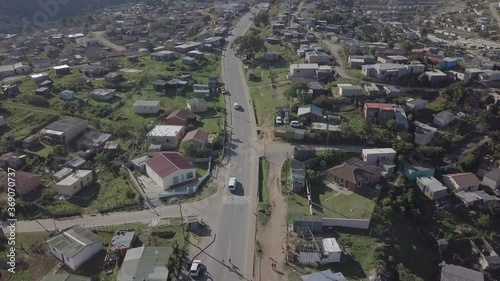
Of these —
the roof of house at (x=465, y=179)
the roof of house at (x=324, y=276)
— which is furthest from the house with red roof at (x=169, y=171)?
the roof of house at (x=465, y=179)

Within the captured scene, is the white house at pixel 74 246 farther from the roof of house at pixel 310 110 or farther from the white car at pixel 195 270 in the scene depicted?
the roof of house at pixel 310 110

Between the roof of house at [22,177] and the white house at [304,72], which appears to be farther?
the white house at [304,72]

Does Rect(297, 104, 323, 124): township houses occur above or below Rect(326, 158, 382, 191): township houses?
above

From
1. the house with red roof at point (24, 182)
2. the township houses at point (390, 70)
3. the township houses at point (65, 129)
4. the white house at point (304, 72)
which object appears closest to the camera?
the house with red roof at point (24, 182)

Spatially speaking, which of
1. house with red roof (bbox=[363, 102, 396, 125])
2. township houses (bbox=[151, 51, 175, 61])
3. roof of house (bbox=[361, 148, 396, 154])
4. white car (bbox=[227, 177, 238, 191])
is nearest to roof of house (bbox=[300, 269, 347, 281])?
white car (bbox=[227, 177, 238, 191])

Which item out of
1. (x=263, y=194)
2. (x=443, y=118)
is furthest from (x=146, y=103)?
(x=443, y=118)

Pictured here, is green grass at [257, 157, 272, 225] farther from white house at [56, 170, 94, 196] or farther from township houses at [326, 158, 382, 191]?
white house at [56, 170, 94, 196]

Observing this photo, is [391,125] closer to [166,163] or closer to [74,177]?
[166,163]
